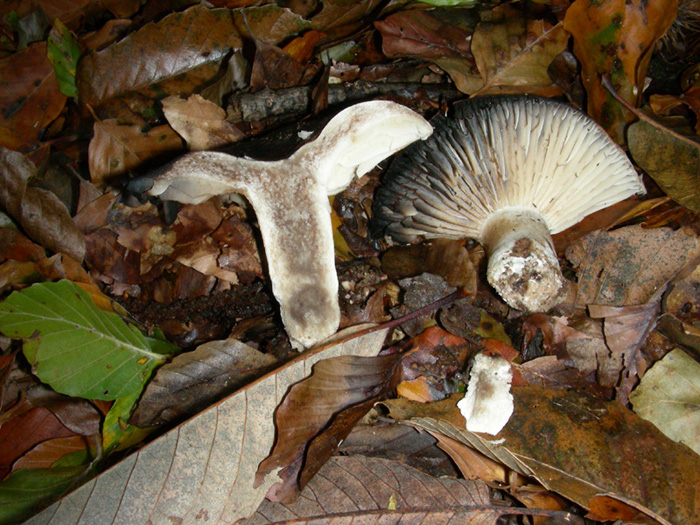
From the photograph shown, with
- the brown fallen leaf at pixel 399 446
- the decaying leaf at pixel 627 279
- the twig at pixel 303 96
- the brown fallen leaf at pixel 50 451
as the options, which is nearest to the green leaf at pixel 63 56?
the twig at pixel 303 96

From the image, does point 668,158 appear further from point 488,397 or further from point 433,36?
point 488,397

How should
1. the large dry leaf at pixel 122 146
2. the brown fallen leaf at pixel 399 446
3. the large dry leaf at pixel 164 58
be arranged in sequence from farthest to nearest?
1. the large dry leaf at pixel 164 58
2. the large dry leaf at pixel 122 146
3. the brown fallen leaf at pixel 399 446

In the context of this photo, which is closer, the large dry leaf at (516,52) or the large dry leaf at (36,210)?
the large dry leaf at (36,210)

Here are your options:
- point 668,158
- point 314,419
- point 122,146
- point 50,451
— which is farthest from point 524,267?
point 50,451

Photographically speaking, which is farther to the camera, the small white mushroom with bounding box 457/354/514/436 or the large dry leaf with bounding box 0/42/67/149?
the large dry leaf with bounding box 0/42/67/149

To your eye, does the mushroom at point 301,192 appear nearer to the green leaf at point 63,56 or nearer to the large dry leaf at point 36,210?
the large dry leaf at point 36,210

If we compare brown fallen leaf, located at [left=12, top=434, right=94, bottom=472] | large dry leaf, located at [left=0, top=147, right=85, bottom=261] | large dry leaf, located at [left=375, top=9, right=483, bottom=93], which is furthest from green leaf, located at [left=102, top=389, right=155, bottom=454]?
large dry leaf, located at [left=375, top=9, right=483, bottom=93]

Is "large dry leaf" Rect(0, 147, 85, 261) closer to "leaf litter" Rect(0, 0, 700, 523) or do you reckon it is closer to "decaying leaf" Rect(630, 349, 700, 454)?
"leaf litter" Rect(0, 0, 700, 523)
